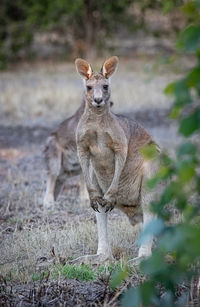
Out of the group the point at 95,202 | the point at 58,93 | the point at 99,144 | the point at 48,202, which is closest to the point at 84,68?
the point at 99,144

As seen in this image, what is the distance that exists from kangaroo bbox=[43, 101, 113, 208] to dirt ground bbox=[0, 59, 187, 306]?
8.4 inches

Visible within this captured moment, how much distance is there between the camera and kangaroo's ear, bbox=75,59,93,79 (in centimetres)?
566

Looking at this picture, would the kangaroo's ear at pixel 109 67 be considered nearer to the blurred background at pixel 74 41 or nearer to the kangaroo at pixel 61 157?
the kangaroo at pixel 61 157

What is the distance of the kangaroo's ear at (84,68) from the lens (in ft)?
18.6

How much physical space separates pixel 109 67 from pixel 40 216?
194cm

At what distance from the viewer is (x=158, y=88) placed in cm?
1648

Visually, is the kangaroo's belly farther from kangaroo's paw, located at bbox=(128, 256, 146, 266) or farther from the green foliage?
the green foliage

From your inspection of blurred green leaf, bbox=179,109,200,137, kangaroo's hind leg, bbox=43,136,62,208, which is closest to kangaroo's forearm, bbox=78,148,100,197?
blurred green leaf, bbox=179,109,200,137

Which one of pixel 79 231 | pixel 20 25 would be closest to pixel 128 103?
pixel 20 25

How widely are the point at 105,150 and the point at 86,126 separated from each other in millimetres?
236

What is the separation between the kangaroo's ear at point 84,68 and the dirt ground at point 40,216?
64 centimetres

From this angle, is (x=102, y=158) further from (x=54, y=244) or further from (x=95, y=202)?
(x=54, y=244)

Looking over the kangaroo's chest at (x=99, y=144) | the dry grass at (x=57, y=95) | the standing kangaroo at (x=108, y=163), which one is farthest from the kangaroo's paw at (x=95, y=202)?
the dry grass at (x=57, y=95)

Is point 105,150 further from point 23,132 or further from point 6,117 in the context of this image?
point 6,117
